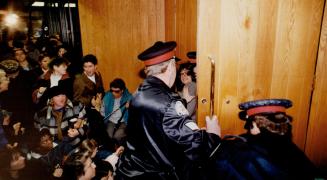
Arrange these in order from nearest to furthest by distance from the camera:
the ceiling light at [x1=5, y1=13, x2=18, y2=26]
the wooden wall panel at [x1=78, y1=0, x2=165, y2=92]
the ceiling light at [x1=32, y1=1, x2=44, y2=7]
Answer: the wooden wall panel at [x1=78, y1=0, x2=165, y2=92] → the ceiling light at [x1=32, y1=1, x2=44, y2=7] → the ceiling light at [x1=5, y1=13, x2=18, y2=26]

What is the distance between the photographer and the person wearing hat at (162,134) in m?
2.21

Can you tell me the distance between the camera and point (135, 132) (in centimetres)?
243

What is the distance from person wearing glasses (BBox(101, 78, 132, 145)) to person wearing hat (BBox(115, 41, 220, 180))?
2.32 m

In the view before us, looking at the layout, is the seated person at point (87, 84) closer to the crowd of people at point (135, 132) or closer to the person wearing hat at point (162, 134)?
the crowd of people at point (135, 132)

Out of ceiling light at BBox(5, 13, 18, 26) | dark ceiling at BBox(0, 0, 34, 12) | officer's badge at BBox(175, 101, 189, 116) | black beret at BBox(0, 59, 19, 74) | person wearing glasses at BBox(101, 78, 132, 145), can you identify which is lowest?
person wearing glasses at BBox(101, 78, 132, 145)

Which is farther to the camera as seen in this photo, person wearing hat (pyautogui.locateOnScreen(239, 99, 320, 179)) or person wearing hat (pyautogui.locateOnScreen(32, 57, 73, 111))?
person wearing hat (pyautogui.locateOnScreen(32, 57, 73, 111))

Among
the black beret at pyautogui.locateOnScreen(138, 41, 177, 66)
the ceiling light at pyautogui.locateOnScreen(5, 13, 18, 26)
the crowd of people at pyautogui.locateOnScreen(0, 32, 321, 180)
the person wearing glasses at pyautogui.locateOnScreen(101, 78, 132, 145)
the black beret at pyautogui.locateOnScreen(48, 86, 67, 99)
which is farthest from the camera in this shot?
the ceiling light at pyautogui.locateOnScreen(5, 13, 18, 26)

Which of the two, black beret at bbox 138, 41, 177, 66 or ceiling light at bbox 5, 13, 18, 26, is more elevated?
ceiling light at bbox 5, 13, 18, 26

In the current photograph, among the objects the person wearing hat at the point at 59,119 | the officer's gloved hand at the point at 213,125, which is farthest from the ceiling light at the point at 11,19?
the officer's gloved hand at the point at 213,125

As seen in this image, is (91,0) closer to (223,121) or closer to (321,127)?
(223,121)

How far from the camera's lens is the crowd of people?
6.77ft

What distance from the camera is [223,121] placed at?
287cm

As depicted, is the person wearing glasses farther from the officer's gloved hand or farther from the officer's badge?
the officer's badge

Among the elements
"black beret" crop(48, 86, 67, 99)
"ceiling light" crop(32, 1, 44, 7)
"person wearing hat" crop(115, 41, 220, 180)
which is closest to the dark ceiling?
"ceiling light" crop(32, 1, 44, 7)
